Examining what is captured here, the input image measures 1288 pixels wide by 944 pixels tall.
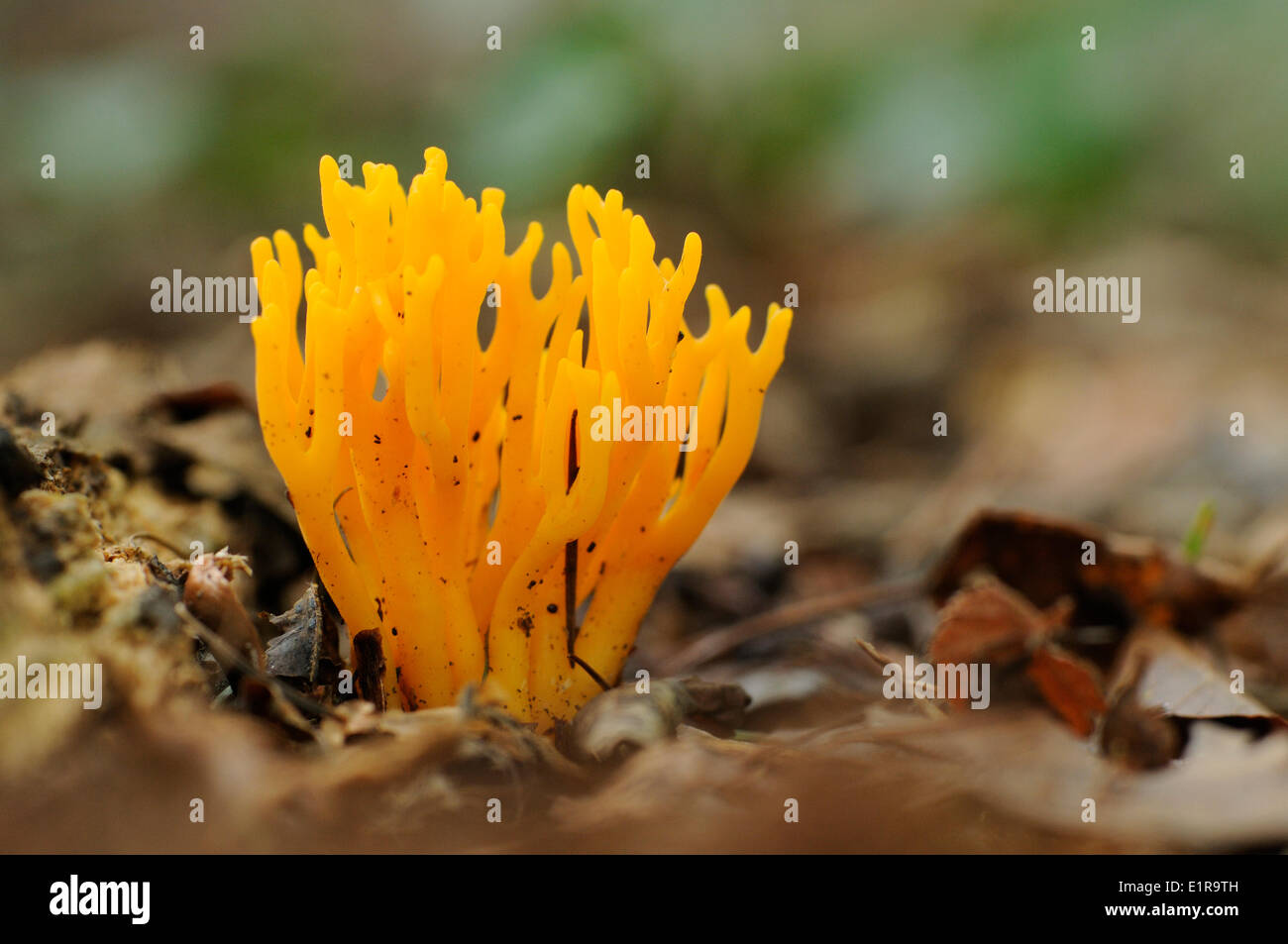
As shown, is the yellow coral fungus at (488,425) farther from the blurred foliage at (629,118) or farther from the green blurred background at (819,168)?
the blurred foliage at (629,118)

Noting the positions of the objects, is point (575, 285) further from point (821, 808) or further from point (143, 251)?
point (143, 251)

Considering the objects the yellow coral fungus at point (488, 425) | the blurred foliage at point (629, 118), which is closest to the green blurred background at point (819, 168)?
the blurred foliage at point (629, 118)

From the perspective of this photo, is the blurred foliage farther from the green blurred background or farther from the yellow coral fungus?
the yellow coral fungus

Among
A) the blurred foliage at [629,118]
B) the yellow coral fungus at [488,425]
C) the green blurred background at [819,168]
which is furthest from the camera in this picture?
the blurred foliage at [629,118]

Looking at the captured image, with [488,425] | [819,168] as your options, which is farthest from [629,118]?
[488,425]

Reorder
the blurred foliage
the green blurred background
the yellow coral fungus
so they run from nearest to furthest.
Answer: the yellow coral fungus, the green blurred background, the blurred foliage

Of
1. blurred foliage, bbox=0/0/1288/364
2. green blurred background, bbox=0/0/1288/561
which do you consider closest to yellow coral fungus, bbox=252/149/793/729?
green blurred background, bbox=0/0/1288/561
